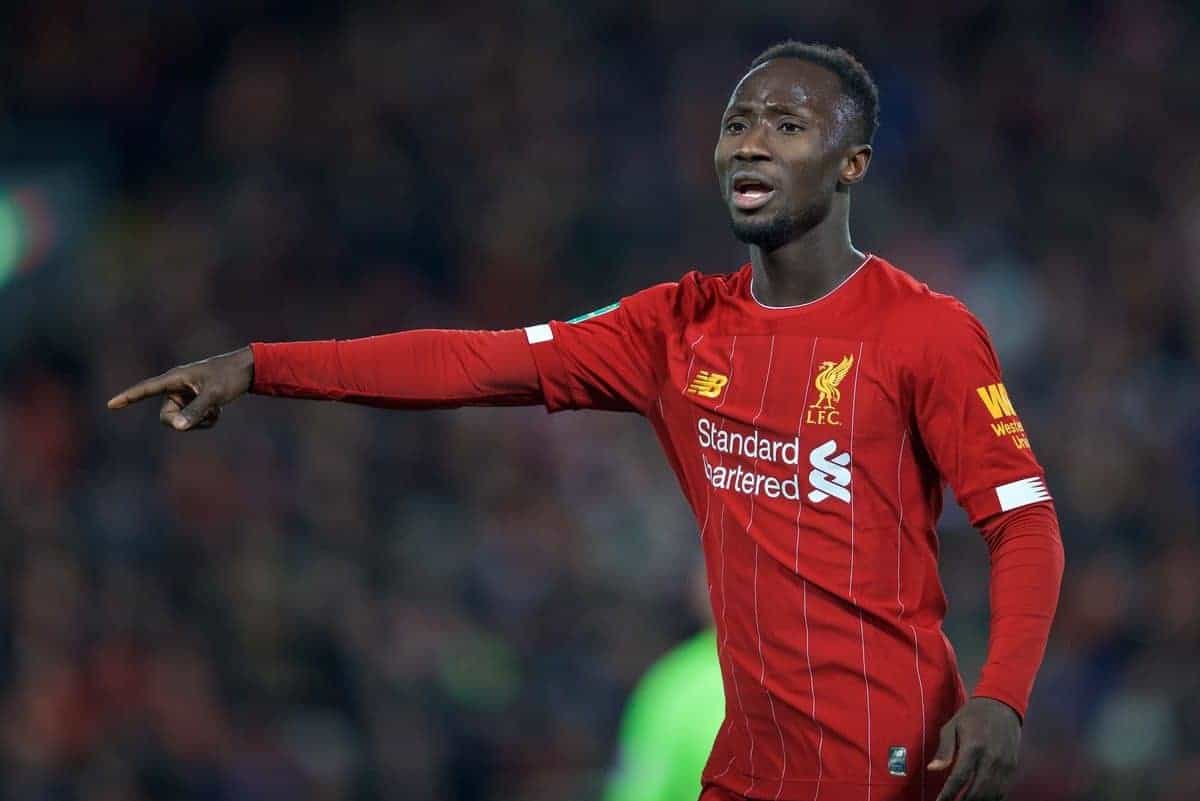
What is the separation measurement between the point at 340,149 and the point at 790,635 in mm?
7454

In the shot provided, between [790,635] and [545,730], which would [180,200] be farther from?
[790,635]

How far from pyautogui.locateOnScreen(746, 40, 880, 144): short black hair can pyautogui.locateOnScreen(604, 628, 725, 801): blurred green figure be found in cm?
198

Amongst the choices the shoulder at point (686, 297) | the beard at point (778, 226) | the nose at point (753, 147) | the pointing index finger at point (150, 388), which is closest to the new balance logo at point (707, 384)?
the shoulder at point (686, 297)

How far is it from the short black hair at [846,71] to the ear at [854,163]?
0.03 m

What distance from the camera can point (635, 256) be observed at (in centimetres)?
1037

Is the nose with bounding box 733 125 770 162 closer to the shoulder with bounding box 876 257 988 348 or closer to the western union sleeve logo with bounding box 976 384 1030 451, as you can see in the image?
the shoulder with bounding box 876 257 988 348

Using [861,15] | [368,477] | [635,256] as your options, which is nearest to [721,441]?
[368,477]

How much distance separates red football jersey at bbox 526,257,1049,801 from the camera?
354cm

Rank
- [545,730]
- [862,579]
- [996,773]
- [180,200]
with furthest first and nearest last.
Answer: [180,200] → [545,730] → [862,579] → [996,773]

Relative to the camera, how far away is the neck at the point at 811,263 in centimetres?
382

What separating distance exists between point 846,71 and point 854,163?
0.64ft

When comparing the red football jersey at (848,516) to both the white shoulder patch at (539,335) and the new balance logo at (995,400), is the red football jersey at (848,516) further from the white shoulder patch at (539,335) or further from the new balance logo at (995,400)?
the white shoulder patch at (539,335)

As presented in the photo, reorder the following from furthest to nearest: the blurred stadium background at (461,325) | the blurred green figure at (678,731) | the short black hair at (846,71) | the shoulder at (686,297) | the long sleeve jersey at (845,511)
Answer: the blurred stadium background at (461,325), the blurred green figure at (678,731), the shoulder at (686,297), the short black hair at (846,71), the long sleeve jersey at (845,511)

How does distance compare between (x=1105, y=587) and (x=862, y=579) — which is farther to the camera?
(x=1105, y=587)
